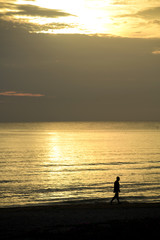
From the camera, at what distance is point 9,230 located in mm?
19172

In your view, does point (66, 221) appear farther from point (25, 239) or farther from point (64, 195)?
point (64, 195)

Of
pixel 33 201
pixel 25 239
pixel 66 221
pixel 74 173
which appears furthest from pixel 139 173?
pixel 25 239

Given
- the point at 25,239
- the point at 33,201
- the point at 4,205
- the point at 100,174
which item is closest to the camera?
the point at 25,239

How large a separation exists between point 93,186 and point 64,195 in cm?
697

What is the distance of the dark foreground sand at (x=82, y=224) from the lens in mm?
17922

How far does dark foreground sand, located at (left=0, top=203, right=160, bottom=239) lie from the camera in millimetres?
17922

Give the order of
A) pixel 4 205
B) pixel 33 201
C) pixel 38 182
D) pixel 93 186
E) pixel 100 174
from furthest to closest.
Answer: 1. pixel 100 174
2. pixel 38 182
3. pixel 93 186
4. pixel 33 201
5. pixel 4 205

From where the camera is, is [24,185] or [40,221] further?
[24,185]

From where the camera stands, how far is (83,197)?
3906 centimetres

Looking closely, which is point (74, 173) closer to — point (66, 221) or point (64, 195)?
point (64, 195)

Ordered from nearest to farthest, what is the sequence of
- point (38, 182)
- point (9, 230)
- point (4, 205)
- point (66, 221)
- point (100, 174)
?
1. point (9, 230)
2. point (66, 221)
3. point (4, 205)
4. point (38, 182)
5. point (100, 174)

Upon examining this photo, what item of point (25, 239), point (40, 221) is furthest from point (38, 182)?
point (25, 239)

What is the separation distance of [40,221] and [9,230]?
3110mm

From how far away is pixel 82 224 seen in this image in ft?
66.2
